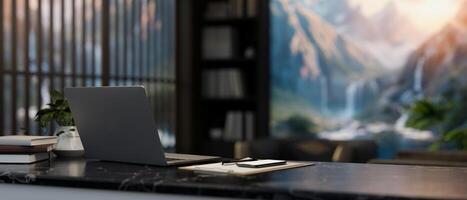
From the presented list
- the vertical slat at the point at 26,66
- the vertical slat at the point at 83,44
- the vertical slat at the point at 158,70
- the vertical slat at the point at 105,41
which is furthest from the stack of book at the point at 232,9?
the vertical slat at the point at 26,66

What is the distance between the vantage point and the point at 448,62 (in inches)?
207

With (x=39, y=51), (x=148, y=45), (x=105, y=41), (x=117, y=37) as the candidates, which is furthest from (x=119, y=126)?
(x=148, y=45)

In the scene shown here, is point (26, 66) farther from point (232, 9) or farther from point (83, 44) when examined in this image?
point (232, 9)

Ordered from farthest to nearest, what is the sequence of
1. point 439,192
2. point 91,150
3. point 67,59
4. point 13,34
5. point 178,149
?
1. point 178,149
2. point 67,59
3. point 13,34
4. point 91,150
5. point 439,192

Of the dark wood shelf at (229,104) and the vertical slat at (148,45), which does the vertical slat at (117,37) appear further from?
the dark wood shelf at (229,104)

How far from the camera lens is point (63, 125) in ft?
8.93

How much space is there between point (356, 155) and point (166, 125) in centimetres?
164

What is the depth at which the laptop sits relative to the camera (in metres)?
2.13

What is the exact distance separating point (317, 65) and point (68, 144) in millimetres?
3317

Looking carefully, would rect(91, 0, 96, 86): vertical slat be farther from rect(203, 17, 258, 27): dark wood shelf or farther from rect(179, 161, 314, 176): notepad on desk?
rect(179, 161, 314, 176): notepad on desk

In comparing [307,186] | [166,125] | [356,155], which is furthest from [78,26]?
[307,186]

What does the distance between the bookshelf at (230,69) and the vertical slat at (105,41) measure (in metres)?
1.07

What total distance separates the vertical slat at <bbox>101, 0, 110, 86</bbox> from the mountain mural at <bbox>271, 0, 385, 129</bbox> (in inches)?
60.1

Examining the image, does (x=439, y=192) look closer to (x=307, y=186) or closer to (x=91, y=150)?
(x=307, y=186)
